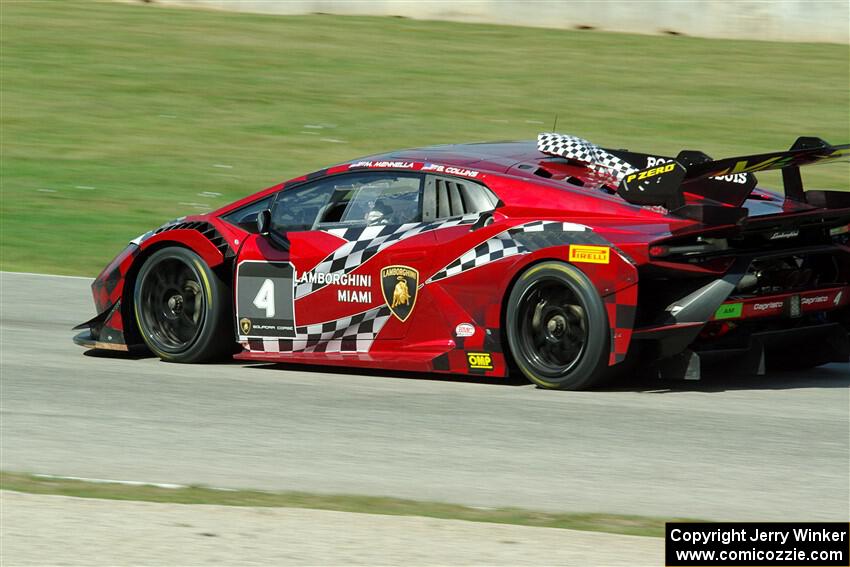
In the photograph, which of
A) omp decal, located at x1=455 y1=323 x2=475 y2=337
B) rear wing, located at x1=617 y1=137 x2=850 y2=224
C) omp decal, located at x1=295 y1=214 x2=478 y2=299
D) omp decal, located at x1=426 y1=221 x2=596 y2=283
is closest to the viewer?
rear wing, located at x1=617 y1=137 x2=850 y2=224

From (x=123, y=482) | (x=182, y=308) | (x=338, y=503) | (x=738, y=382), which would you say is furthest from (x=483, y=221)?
(x=123, y=482)

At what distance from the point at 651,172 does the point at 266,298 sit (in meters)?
2.52

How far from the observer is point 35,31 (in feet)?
80.7

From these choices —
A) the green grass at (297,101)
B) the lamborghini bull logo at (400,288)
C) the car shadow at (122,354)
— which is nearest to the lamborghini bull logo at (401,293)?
the lamborghini bull logo at (400,288)

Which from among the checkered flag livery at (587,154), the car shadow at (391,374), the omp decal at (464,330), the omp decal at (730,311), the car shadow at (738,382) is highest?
the checkered flag livery at (587,154)

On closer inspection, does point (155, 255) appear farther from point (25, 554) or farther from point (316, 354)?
point (25, 554)

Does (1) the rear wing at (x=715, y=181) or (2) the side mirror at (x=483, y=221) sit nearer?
(1) the rear wing at (x=715, y=181)

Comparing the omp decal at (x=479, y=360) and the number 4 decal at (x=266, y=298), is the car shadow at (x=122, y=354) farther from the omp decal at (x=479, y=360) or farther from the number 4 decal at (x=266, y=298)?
the omp decal at (x=479, y=360)

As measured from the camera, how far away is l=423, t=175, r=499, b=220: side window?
26.1ft

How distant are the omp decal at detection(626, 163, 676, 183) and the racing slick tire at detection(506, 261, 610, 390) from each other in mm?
578

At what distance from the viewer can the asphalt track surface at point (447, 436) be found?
5.88 meters

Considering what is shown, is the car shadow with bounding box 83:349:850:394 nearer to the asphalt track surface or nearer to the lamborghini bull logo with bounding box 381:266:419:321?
the asphalt track surface

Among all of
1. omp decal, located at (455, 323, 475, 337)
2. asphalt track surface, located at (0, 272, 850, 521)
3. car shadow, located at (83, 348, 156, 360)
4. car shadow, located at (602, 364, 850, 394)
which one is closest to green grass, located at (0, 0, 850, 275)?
car shadow, located at (83, 348, 156, 360)

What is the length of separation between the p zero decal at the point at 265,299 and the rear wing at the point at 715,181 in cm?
213
